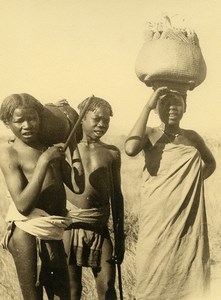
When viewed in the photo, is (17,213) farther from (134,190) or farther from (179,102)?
(179,102)

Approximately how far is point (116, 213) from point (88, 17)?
1.16m

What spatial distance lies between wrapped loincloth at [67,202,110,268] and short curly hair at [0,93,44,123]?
566 millimetres

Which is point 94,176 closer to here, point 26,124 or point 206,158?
point 26,124

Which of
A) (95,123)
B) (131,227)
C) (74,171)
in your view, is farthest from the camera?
(131,227)

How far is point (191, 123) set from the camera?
4.46 meters

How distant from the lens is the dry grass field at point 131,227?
4.24 meters

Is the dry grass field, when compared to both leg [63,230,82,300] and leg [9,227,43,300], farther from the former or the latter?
leg [9,227,43,300]

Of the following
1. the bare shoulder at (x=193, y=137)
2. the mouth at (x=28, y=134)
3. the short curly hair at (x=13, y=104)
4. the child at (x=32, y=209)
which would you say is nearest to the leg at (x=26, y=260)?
the child at (x=32, y=209)

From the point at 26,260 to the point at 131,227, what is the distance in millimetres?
681

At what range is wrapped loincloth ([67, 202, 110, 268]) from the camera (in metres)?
4.12

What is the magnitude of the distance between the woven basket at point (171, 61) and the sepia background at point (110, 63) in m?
0.11

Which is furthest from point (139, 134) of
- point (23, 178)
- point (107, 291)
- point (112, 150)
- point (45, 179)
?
point (107, 291)

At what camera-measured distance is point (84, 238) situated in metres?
4.13

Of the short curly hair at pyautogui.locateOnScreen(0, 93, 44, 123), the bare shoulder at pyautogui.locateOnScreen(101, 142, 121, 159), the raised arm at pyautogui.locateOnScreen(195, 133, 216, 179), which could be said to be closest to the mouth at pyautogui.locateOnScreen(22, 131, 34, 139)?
the short curly hair at pyautogui.locateOnScreen(0, 93, 44, 123)
